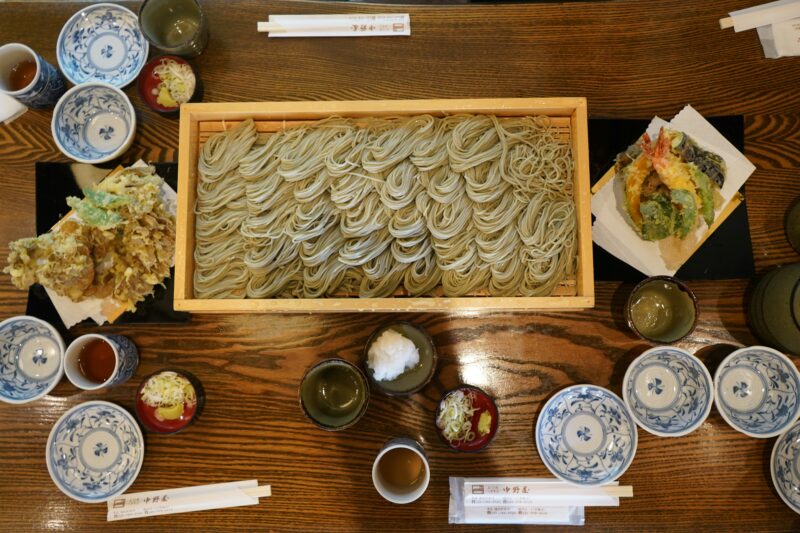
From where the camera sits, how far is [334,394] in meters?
2.56

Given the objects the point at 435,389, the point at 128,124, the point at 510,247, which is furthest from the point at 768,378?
the point at 128,124

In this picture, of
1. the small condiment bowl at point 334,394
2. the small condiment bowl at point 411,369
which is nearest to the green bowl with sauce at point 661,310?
the small condiment bowl at point 411,369

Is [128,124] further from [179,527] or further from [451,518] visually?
[451,518]

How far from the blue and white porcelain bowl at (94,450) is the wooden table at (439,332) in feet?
0.25

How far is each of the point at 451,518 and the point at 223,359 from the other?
4.41 feet

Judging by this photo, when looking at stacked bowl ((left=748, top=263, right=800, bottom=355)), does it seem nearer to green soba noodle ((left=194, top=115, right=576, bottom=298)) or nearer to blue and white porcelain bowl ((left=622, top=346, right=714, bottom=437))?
blue and white porcelain bowl ((left=622, top=346, right=714, bottom=437))

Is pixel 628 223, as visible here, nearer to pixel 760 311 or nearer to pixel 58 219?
pixel 760 311

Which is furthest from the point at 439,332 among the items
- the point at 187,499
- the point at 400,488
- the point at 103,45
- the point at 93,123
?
the point at 103,45

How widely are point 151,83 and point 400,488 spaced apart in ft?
7.84

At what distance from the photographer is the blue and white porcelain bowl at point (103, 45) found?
286 cm

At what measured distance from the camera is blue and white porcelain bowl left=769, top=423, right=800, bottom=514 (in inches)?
96.7

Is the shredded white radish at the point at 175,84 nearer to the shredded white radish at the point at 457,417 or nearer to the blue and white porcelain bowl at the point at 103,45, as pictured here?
the blue and white porcelain bowl at the point at 103,45

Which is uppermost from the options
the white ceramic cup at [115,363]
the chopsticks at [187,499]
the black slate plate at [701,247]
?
the black slate plate at [701,247]

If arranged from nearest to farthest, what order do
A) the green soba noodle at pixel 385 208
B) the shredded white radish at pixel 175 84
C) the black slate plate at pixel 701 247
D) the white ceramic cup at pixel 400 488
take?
the white ceramic cup at pixel 400 488, the green soba noodle at pixel 385 208, the black slate plate at pixel 701 247, the shredded white radish at pixel 175 84
